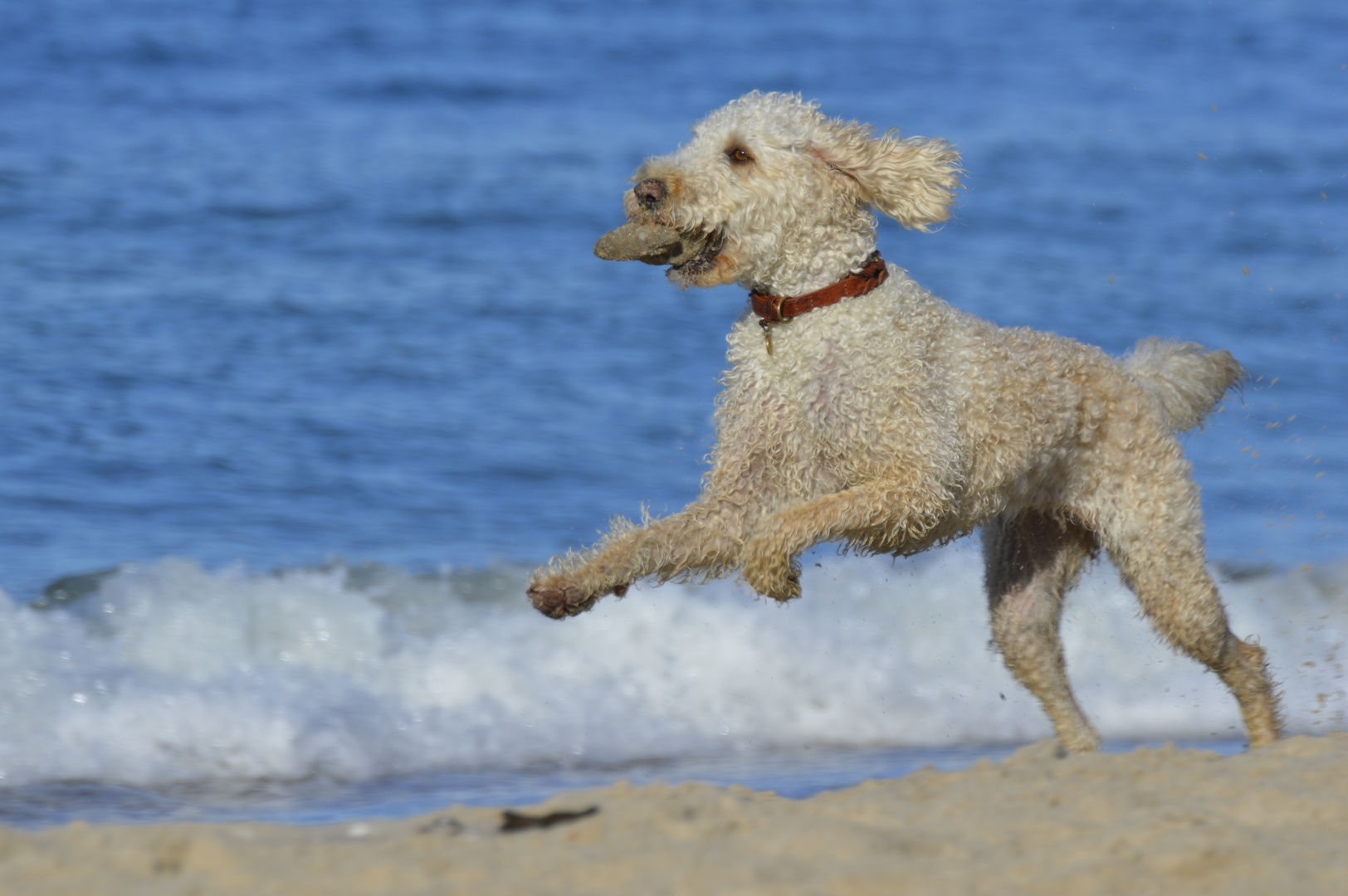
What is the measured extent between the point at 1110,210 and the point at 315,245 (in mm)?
9453

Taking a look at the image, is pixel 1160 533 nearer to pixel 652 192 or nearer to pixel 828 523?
pixel 828 523

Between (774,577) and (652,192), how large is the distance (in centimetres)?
125

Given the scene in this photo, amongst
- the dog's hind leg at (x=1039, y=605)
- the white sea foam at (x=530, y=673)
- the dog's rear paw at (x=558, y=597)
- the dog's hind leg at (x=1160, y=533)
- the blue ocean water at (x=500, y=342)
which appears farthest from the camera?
the blue ocean water at (x=500, y=342)

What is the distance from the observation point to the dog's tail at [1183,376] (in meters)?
5.63

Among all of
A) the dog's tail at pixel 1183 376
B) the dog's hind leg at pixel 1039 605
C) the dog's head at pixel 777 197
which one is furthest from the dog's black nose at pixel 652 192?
the dog's tail at pixel 1183 376

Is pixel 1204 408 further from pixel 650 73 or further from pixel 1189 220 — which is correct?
pixel 650 73

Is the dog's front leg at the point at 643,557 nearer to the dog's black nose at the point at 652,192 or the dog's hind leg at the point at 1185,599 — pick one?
the dog's black nose at the point at 652,192

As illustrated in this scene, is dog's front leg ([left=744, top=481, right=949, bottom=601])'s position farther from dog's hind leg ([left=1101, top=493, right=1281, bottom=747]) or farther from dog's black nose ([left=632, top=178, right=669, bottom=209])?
dog's hind leg ([left=1101, top=493, right=1281, bottom=747])

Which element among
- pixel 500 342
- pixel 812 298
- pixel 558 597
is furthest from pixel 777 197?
pixel 500 342

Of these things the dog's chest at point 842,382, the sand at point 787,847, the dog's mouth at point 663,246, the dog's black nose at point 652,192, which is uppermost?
the dog's black nose at point 652,192

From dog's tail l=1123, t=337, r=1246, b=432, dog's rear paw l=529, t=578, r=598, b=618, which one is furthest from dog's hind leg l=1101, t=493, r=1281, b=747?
dog's rear paw l=529, t=578, r=598, b=618

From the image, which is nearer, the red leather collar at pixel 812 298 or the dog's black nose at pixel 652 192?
the dog's black nose at pixel 652 192

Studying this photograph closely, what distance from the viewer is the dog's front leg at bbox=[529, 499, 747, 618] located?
4344mm

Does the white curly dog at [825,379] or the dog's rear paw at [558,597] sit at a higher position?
the white curly dog at [825,379]
